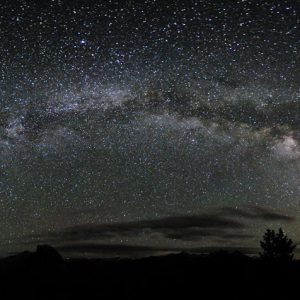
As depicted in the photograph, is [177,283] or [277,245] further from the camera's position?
[277,245]

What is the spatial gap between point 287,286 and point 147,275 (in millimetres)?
11385

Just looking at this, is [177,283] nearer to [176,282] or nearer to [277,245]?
[176,282]

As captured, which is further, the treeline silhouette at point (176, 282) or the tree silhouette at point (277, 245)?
the tree silhouette at point (277, 245)

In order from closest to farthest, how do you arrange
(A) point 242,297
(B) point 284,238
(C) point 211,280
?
(A) point 242,297 < (C) point 211,280 < (B) point 284,238

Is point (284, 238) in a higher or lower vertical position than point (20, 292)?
higher

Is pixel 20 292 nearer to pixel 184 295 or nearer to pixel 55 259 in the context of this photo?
pixel 184 295

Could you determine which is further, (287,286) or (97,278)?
(97,278)

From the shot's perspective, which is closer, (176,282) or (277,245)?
(176,282)

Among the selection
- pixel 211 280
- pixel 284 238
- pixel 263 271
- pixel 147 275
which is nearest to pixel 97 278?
pixel 147 275

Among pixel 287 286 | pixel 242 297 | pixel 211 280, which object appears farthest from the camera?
pixel 211 280

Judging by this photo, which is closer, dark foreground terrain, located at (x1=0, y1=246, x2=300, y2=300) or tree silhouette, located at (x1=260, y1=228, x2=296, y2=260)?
dark foreground terrain, located at (x1=0, y1=246, x2=300, y2=300)

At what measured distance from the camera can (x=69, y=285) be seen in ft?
91.7

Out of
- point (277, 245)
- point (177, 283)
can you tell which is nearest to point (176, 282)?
point (177, 283)

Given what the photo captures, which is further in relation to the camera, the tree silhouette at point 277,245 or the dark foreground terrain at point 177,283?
the tree silhouette at point 277,245
